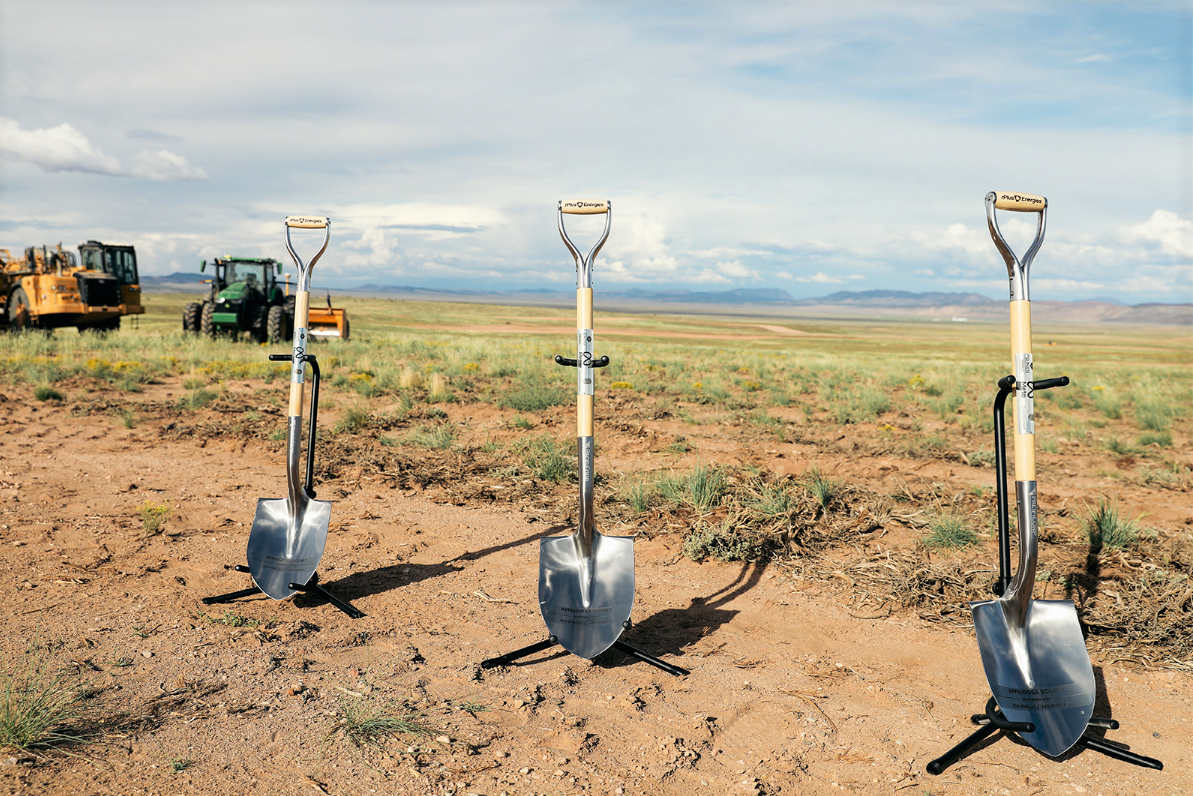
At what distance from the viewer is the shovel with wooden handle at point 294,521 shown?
4660 mm

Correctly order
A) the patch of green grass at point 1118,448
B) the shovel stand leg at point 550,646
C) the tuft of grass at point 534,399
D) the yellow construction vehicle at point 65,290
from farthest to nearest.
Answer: the yellow construction vehicle at point 65,290 → the tuft of grass at point 534,399 → the patch of green grass at point 1118,448 → the shovel stand leg at point 550,646

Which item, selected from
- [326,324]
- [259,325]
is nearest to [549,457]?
[326,324]

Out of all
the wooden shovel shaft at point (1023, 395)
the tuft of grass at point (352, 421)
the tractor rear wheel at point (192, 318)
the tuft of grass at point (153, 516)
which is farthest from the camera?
the tractor rear wheel at point (192, 318)

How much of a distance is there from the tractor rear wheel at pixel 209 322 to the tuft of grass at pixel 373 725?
23.3m

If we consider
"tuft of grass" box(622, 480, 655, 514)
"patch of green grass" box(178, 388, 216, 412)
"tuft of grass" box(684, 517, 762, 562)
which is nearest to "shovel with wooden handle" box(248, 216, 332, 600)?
"tuft of grass" box(684, 517, 762, 562)

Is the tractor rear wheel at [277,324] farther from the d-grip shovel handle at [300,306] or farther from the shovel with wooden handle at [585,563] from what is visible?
the shovel with wooden handle at [585,563]

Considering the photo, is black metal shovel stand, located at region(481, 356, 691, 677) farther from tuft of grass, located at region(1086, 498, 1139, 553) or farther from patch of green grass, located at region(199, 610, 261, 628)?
tuft of grass, located at region(1086, 498, 1139, 553)

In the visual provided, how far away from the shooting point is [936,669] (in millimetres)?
4160

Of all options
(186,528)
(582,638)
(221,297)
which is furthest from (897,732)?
(221,297)

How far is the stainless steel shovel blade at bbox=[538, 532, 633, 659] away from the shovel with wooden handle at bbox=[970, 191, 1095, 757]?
1.71 meters

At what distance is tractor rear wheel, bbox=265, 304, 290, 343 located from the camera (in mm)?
23125

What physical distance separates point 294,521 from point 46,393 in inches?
359

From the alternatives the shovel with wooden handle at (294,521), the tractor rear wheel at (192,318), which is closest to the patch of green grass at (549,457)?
the shovel with wooden handle at (294,521)

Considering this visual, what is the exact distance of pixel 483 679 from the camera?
3.80 meters
